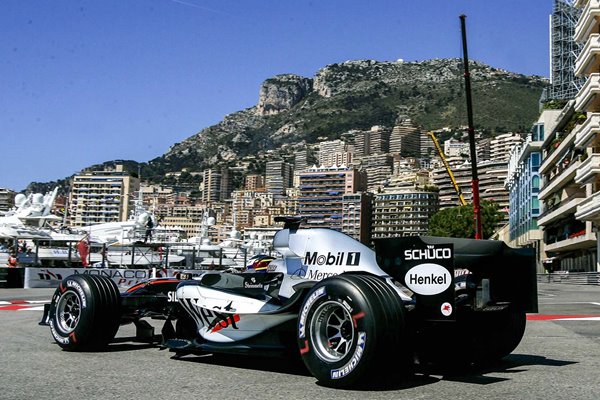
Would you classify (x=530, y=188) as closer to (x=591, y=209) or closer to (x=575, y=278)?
(x=575, y=278)

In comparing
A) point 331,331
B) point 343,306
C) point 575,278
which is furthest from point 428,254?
point 575,278

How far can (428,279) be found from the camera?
5.64 meters

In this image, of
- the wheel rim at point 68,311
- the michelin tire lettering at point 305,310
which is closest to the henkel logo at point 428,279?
the michelin tire lettering at point 305,310

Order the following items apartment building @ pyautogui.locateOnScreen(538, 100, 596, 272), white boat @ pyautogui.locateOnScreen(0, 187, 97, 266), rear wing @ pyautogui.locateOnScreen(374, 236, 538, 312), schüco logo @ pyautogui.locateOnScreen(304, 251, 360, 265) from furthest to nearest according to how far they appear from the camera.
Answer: white boat @ pyautogui.locateOnScreen(0, 187, 97, 266) < apartment building @ pyautogui.locateOnScreen(538, 100, 596, 272) < schüco logo @ pyautogui.locateOnScreen(304, 251, 360, 265) < rear wing @ pyautogui.locateOnScreen(374, 236, 538, 312)

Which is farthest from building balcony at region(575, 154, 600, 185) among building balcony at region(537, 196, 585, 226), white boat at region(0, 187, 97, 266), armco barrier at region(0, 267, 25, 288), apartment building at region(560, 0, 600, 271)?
white boat at region(0, 187, 97, 266)

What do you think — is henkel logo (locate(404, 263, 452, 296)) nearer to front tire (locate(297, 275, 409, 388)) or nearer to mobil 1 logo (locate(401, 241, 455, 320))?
mobil 1 logo (locate(401, 241, 455, 320))

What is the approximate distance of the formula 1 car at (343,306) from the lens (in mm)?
5414

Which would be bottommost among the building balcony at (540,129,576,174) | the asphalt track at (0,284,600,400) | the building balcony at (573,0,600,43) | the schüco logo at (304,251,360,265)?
the asphalt track at (0,284,600,400)

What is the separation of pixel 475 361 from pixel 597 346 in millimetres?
2714

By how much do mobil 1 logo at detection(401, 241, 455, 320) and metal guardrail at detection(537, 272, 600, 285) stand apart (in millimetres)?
47236

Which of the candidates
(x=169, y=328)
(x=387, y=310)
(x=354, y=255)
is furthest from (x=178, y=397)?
(x=169, y=328)

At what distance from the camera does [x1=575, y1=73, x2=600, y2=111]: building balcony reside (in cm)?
4981

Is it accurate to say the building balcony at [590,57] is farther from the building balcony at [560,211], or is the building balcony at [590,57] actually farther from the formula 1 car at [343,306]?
the formula 1 car at [343,306]


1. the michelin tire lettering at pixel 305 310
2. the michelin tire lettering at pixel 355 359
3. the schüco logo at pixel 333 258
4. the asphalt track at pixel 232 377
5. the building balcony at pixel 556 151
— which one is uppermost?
the building balcony at pixel 556 151
